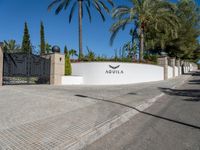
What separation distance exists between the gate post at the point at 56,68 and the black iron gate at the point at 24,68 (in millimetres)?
550

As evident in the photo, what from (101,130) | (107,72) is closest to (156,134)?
(101,130)

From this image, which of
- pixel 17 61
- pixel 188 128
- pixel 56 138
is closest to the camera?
pixel 56 138

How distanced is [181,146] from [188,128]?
4.60 ft

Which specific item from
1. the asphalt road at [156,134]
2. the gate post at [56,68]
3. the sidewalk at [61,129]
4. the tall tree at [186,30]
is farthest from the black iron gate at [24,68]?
the tall tree at [186,30]

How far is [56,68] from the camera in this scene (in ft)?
53.5

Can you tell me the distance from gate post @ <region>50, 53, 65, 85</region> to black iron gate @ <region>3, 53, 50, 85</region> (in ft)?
1.80

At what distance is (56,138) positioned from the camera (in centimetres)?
416

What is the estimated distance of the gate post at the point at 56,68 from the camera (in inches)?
637

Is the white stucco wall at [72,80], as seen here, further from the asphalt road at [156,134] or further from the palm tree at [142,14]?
the asphalt road at [156,134]

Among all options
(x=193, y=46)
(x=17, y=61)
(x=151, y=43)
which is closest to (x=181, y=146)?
(x=17, y=61)

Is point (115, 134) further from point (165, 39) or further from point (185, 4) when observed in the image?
point (185, 4)

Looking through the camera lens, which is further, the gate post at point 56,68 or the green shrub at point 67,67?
the green shrub at point 67,67

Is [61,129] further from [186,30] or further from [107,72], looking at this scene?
[186,30]

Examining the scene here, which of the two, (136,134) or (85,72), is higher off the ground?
(85,72)
